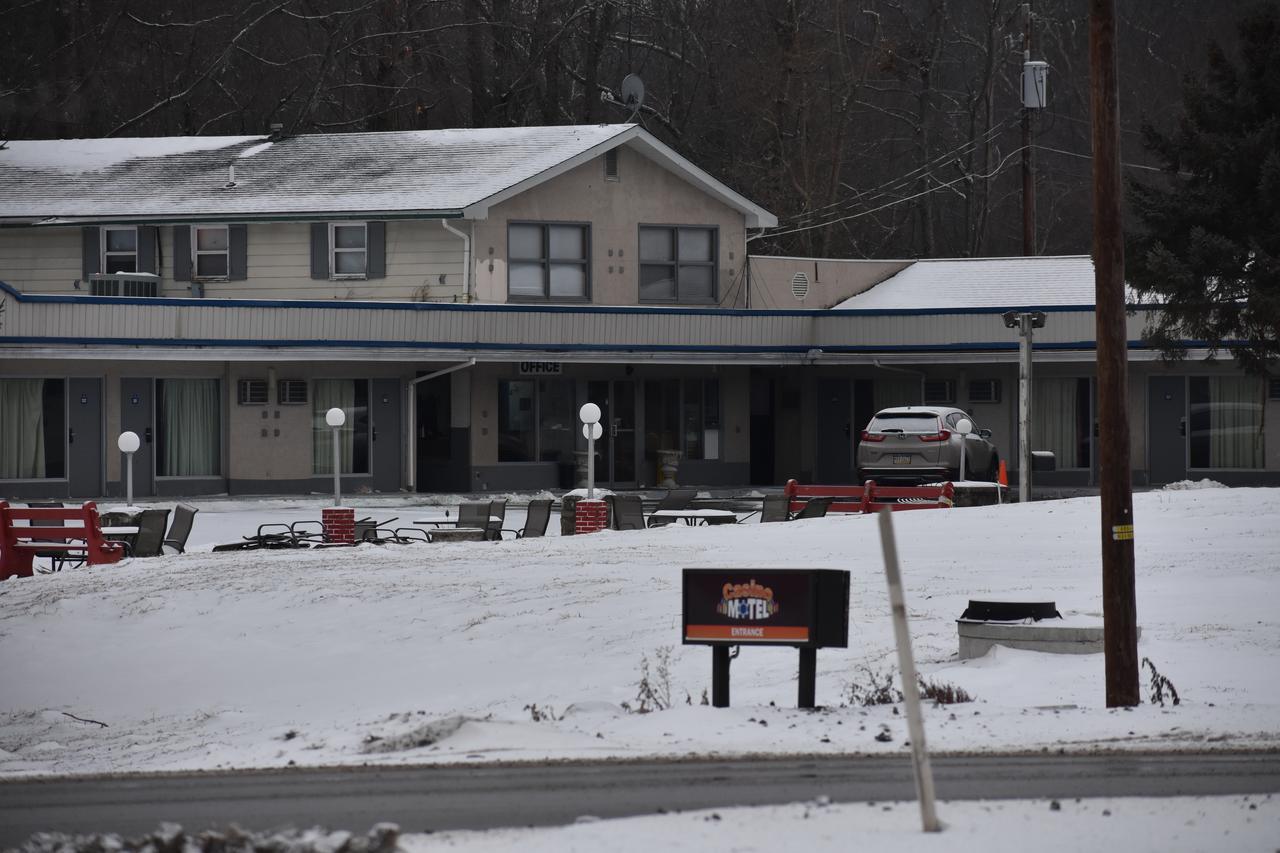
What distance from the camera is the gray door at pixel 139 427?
112 feet

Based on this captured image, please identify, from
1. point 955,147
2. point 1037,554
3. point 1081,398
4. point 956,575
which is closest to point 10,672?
point 956,575

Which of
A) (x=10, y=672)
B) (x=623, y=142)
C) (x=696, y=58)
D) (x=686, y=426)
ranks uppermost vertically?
(x=696, y=58)

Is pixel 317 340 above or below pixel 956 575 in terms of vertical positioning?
above

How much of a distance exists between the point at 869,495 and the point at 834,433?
13466 mm

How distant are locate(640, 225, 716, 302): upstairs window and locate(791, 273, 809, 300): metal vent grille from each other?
6.89 feet

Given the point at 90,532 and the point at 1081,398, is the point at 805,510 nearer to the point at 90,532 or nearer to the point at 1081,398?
the point at 90,532

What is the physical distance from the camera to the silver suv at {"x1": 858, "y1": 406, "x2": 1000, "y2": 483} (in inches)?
1249

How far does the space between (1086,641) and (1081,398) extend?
24.2 m

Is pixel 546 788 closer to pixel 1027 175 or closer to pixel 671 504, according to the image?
pixel 671 504

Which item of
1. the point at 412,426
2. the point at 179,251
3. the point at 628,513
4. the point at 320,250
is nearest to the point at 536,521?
the point at 628,513

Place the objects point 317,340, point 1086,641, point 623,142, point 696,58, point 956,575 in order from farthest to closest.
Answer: point 696,58 < point 623,142 < point 317,340 < point 956,575 < point 1086,641

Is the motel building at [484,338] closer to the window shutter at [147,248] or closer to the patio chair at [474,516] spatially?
the window shutter at [147,248]

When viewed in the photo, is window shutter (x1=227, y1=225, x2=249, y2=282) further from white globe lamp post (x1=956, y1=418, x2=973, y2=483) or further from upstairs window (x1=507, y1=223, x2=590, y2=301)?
white globe lamp post (x1=956, y1=418, x2=973, y2=483)

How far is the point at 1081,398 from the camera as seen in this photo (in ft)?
125
